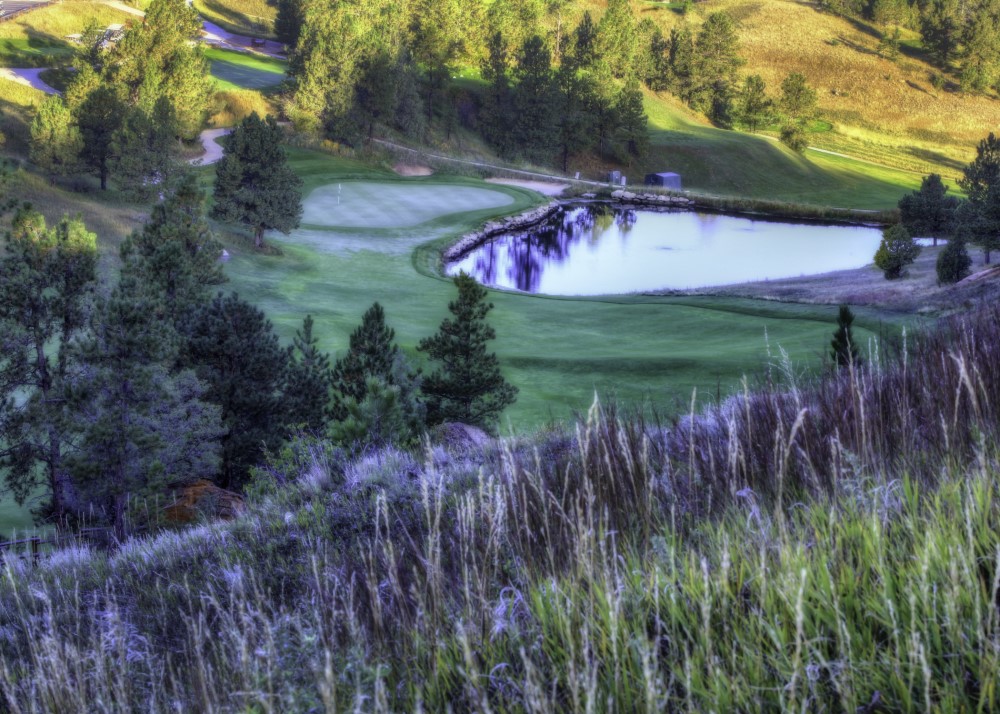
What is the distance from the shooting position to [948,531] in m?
3.73

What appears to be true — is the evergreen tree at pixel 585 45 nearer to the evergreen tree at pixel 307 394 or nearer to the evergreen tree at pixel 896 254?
the evergreen tree at pixel 896 254

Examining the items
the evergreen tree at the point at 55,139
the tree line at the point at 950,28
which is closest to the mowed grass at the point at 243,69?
the evergreen tree at the point at 55,139

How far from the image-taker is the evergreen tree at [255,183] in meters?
42.8

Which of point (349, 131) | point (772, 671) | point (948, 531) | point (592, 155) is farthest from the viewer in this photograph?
point (592, 155)

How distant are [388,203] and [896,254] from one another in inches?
1236

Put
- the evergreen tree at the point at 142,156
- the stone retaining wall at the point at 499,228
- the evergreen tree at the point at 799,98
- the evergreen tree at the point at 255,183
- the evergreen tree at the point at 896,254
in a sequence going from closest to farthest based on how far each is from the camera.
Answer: the evergreen tree at the point at 896,254 → the evergreen tree at the point at 142,156 → the evergreen tree at the point at 255,183 → the stone retaining wall at the point at 499,228 → the evergreen tree at the point at 799,98

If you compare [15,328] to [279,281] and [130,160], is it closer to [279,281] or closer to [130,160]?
[279,281]

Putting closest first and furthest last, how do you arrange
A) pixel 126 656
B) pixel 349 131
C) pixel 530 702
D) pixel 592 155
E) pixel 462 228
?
pixel 530 702, pixel 126 656, pixel 462 228, pixel 349 131, pixel 592 155

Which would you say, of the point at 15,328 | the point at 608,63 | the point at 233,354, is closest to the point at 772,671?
the point at 233,354

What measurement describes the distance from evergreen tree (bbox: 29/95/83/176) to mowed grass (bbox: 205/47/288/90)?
30992mm

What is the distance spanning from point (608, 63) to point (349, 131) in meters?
38.1

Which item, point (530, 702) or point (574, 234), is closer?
point (530, 702)

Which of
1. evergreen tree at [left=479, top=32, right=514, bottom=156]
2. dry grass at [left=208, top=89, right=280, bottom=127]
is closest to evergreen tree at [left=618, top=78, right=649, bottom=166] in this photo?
evergreen tree at [left=479, top=32, right=514, bottom=156]

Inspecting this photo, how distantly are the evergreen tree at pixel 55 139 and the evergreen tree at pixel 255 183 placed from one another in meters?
7.48
